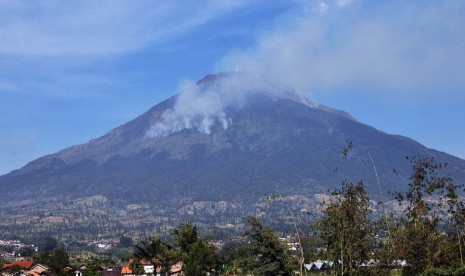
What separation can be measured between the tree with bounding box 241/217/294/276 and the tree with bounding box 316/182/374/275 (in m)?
18.7

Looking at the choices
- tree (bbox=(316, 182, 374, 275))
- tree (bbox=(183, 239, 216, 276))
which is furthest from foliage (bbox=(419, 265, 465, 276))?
tree (bbox=(183, 239, 216, 276))

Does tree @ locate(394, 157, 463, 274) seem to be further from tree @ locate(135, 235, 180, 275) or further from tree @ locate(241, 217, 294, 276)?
tree @ locate(135, 235, 180, 275)

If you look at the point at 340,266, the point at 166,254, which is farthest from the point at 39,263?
the point at 340,266

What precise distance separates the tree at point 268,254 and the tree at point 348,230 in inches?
735

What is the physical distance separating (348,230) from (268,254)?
2149 cm

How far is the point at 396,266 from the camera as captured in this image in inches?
1099

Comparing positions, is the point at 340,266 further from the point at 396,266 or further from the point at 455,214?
the point at 455,214

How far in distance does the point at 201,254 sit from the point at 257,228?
4.49 metres

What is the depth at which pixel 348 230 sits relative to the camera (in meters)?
26.1

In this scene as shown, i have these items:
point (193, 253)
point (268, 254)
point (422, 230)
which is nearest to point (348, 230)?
point (422, 230)

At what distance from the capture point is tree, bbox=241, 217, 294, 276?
1833 inches

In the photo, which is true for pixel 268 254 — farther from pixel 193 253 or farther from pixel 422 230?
pixel 422 230

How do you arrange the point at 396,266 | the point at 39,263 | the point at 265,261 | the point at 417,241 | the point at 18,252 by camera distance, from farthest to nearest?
the point at 18,252, the point at 39,263, the point at 265,261, the point at 396,266, the point at 417,241

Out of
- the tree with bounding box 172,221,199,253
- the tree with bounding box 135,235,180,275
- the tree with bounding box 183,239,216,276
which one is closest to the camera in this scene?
the tree with bounding box 183,239,216,276
